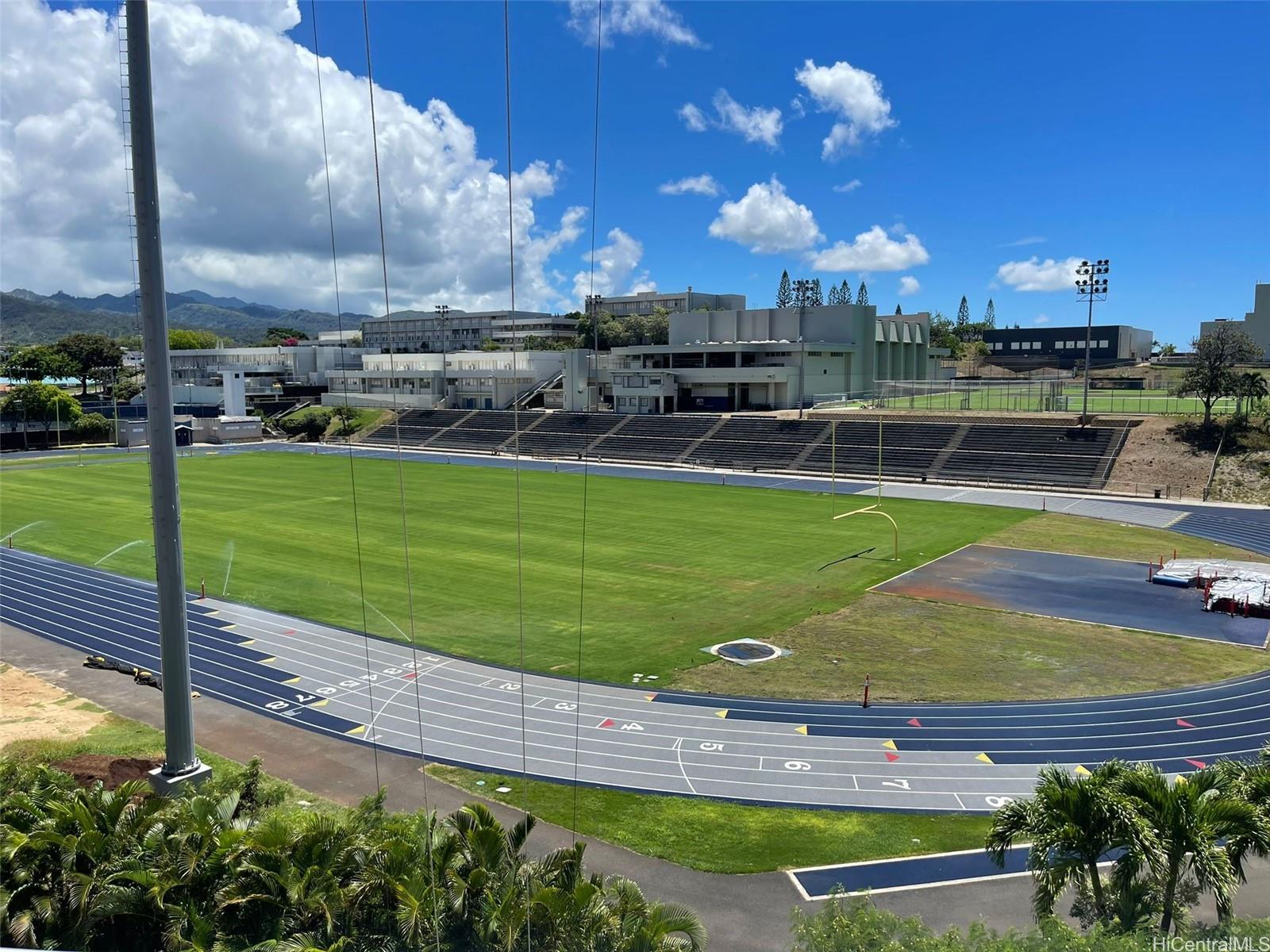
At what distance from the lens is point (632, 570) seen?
111ft

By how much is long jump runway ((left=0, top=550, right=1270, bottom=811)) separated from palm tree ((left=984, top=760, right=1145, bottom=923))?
531 cm

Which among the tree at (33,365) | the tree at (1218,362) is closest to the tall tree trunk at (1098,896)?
the tree at (1218,362)

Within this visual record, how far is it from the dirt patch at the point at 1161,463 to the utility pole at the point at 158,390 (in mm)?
55137

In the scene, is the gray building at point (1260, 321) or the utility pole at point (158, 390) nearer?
the utility pole at point (158, 390)

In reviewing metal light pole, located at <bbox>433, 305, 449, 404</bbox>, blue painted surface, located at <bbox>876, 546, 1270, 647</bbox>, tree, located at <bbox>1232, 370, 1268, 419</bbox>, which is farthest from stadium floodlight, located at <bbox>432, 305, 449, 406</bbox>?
tree, located at <bbox>1232, 370, 1268, 419</bbox>

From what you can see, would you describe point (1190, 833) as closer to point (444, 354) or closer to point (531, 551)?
point (444, 354)

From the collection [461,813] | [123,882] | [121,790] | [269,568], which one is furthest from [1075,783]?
[269,568]

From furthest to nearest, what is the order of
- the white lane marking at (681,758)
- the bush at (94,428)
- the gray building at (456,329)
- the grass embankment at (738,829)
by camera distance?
the gray building at (456,329)
the bush at (94,428)
the white lane marking at (681,758)
the grass embankment at (738,829)

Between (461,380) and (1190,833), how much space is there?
329ft

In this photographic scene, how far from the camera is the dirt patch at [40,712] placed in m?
18.1

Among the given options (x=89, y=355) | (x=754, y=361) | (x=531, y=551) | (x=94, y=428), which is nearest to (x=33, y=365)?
(x=89, y=355)

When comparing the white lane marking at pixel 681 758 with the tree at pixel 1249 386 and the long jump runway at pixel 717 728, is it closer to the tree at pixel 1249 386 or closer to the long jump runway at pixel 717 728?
the long jump runway at pixel 717 728

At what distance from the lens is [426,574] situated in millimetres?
33219

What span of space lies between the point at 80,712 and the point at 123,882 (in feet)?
38.5
